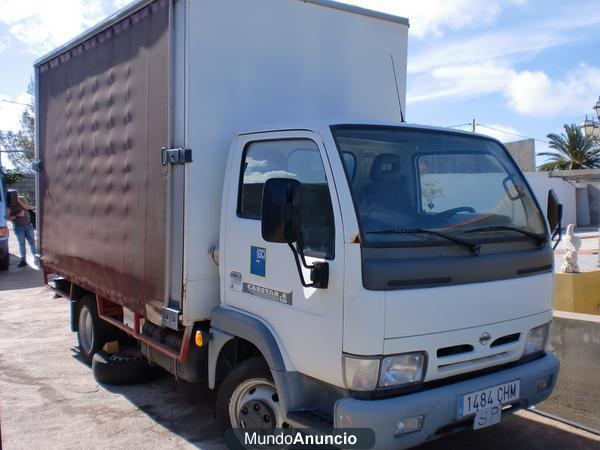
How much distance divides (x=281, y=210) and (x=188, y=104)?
4.34 ft

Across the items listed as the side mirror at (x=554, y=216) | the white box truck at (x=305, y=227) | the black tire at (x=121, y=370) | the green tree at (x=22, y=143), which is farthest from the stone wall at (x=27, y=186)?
the side mirror at (x=554, y=216)

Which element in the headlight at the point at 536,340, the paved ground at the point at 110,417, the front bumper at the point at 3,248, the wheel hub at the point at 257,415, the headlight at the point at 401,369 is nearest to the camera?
the headlight at the point at 401,369

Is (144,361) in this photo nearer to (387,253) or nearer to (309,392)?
(309,392)

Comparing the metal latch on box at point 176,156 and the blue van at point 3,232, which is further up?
the metal latch on box at point 176,156

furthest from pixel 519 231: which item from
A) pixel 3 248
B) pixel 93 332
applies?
pixel 3 248

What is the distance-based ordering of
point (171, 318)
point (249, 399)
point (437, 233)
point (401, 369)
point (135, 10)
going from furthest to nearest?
point (135, 10)
point (171, 318)
point (249, 399)
point (437, 233)
point (401, 369)

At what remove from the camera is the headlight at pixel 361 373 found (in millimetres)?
2850

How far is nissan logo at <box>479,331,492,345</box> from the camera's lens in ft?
10.5

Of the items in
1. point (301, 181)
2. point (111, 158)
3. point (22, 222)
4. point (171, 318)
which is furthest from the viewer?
point (22, 222)

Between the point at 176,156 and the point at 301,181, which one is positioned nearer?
the point at 301,181

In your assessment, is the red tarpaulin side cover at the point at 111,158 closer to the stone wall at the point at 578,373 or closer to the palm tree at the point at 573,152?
the stone wall at the point at 578,373

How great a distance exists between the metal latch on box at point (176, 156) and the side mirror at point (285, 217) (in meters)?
1.05

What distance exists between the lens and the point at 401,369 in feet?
9.68

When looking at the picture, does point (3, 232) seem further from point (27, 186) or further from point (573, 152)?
point (573, 152)
